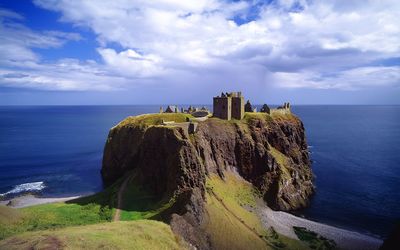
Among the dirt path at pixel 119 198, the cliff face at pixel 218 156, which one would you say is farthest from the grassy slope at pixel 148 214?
the cliff face at pixel 218 156

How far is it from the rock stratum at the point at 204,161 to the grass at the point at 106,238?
5448mm

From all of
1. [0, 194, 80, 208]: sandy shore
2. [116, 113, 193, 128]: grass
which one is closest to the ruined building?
[116, 113, 193, 128]: grass

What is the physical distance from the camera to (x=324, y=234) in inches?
2773

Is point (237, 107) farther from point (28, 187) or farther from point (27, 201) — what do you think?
point (28, 187)

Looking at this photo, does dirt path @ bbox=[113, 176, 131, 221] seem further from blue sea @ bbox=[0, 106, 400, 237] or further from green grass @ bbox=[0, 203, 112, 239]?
blue sea @ bbox=[0, 106, 400, 237]

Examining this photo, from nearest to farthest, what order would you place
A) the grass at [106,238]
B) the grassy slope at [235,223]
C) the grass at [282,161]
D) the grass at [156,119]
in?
the grass at [106,238] < the grassy slope at [235,223] < the grass at [282,161] < the grass at [156,119]

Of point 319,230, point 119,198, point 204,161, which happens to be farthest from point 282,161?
point 119,198

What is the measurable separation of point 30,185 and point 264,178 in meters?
73.7

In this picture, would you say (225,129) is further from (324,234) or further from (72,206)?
(72,206)

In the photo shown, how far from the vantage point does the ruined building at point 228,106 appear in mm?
99500

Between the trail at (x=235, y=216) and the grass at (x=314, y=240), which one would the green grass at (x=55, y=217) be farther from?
the grass at (x=314, y=240)

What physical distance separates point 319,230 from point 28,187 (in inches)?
3368

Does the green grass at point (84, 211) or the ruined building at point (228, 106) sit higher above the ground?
the ruined building at point (228, 106)

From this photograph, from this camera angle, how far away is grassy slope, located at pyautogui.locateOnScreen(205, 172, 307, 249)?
62.6 meters
